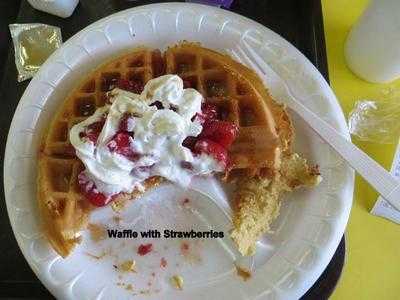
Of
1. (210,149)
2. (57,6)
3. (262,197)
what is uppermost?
Result: (57,6)

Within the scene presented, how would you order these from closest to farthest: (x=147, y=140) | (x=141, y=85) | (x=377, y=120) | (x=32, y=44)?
(x=147, y=140)
(x=141, y=85)
(x=377, y=120)
(x=32, y=44)

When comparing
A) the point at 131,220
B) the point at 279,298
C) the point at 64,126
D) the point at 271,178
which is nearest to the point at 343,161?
the point at 271,178

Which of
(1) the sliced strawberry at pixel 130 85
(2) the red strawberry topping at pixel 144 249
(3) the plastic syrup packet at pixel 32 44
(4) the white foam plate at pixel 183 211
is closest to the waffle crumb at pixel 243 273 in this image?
(4) the white foam plate at pixel 183 211

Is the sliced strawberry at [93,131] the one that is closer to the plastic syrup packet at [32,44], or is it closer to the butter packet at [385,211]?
the plastic syrup packet at [32,44]

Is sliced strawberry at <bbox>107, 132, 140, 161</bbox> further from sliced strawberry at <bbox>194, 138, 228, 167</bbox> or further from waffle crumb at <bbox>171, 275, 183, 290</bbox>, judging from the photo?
waffle crumb at <bbox>171, 275, 183, 290</bbox>

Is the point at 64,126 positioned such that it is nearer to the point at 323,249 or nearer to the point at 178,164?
the point at 178,164

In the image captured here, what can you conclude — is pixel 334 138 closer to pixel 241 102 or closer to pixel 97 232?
pixel 241 102

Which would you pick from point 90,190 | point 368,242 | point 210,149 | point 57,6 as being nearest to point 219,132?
point 210,149
